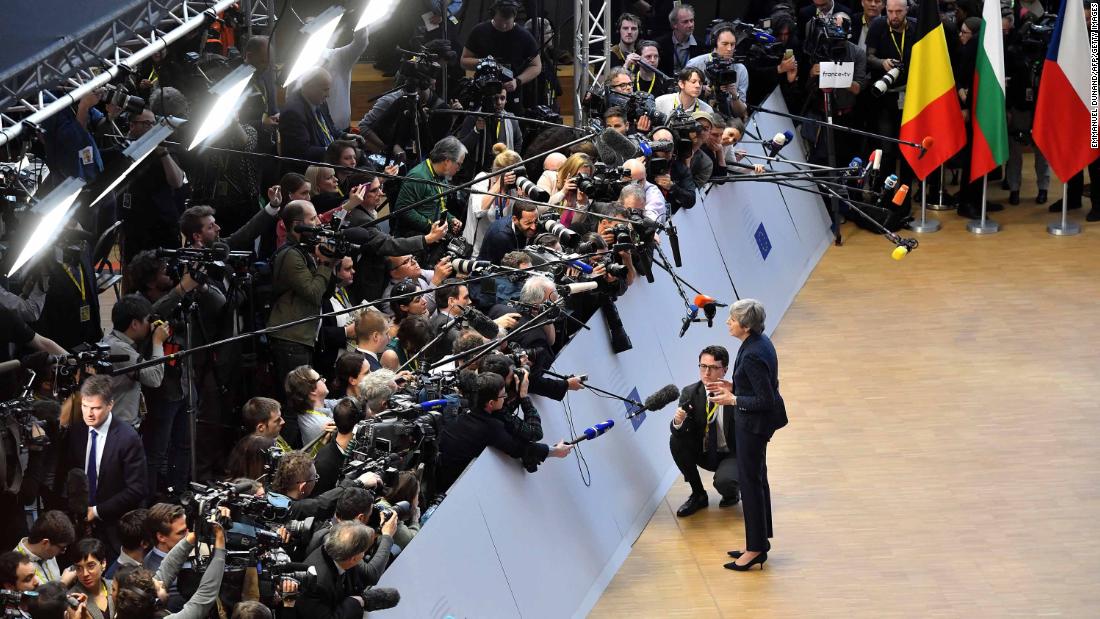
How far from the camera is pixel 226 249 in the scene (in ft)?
27.5

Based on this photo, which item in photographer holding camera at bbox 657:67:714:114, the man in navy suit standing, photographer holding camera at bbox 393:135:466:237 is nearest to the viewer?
the man in navy suit standing

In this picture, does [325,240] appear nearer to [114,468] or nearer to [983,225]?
[114,468]

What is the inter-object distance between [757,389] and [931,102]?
642 cm

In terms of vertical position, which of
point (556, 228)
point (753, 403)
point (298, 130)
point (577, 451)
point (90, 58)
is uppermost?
point (90, 58)

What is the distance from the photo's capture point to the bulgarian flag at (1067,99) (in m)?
14.3

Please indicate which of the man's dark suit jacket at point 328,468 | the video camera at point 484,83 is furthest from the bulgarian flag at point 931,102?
the man's dark suit jacket at point 328,468

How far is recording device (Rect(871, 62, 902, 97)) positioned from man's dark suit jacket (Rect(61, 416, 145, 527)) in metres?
8.50

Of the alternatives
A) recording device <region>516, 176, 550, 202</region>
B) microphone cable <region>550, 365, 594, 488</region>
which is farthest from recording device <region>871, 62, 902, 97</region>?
microphone cable <region>550, 365, 594, 488</region>

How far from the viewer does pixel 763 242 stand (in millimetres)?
13172

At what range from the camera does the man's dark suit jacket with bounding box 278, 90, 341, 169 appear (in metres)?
10.7

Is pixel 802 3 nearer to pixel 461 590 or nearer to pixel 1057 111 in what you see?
pixel 1057 111

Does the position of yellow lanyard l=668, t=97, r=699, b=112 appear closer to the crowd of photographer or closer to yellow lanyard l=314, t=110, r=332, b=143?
the crowd of photographer

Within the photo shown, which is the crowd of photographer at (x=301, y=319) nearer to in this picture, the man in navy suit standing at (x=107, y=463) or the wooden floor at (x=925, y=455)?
the man in navy suit standing at (x=107, y=463)
